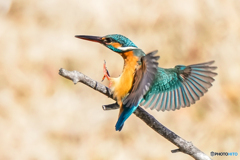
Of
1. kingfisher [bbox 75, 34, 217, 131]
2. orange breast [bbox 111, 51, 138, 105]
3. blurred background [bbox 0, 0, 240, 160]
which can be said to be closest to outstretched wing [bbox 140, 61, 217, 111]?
kingfisher [bbox 75, 34, 217, 131]

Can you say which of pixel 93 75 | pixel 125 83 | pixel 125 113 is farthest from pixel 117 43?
pixel 93 75

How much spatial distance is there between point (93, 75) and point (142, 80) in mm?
1695

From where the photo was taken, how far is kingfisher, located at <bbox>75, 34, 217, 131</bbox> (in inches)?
60.5

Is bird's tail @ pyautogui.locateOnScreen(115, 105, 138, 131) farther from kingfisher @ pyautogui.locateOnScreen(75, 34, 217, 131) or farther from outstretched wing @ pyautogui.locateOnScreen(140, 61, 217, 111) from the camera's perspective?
outstretched wing @ pyautogui.locateOnScreen(140, 61, 217, 111)

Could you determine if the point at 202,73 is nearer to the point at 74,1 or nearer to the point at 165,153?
the point at 165,153

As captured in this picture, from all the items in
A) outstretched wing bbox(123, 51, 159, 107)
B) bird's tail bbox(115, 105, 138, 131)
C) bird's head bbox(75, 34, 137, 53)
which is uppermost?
bird's head bbox(75, 34, 137, 53)

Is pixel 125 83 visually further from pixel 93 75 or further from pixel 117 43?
pixel 93 75

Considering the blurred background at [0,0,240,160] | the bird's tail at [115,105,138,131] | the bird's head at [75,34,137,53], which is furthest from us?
the blurred background at [0,0,240,160]

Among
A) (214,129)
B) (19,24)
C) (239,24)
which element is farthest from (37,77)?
(239,24)

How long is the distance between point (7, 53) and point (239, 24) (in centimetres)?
204

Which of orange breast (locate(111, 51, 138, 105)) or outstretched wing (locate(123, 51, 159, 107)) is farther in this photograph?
orange breast (locate(111, 51, 138, 105))

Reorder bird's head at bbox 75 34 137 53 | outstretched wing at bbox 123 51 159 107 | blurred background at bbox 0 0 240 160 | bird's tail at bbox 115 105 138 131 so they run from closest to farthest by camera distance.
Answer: outstretched wing at bbox 123 51 159 107 < bird's tail at bbox 115 105 138 131 < bird's head at bbox 75 34 137 53 < blurred background at bbox 0 0 240 160

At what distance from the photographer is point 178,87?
187 centimetres

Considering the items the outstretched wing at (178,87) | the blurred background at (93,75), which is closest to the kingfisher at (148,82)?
the outstretched wing at (178,87)
